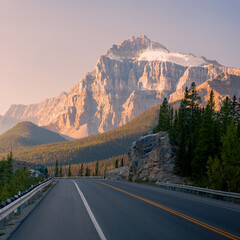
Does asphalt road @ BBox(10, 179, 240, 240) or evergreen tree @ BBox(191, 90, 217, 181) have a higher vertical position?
evergreen tree @ BBox(191, 90, 217, 181)

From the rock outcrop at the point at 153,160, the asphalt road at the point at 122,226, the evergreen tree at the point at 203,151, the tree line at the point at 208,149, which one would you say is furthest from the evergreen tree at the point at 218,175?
the rock outcrop at the point at 153,160

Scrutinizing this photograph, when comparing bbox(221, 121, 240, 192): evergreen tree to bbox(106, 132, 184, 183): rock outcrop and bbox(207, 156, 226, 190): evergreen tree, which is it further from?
bbox(106, 132, 184, 183): rock outcrop

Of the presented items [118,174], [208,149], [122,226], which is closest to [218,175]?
[122,226]

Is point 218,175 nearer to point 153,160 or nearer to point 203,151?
point 203,151

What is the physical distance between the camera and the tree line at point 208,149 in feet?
84.3

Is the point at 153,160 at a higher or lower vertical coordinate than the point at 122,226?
higher

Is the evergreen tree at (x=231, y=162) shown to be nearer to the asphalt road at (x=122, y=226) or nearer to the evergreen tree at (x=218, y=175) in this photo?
the evergreen tree at (x=218, y=175)

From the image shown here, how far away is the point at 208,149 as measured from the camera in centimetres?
4844

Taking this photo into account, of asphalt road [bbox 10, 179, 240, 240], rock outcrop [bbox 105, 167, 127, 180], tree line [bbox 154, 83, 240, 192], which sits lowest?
asphalt road [bbox 10, 179, 240, 240]

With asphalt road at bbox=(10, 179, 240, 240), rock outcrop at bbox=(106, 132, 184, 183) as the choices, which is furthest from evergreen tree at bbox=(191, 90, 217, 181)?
asphalt road at bbox=(10, 179, 240, 240)

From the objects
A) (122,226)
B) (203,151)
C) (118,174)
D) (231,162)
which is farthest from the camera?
(118,174)

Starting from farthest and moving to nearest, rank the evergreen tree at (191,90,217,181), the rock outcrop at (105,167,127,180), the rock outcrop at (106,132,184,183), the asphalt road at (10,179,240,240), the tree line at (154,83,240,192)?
the rock outcrop at (105,167,127,180) → the rock outcrop at (106,132,184,183) → the evergreen tree at (191,90,217,181) → the tree line at (154,83,240,192) → the asphalt road at (10,179,240,240)

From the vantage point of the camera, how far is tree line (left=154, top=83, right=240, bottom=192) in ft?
84.3

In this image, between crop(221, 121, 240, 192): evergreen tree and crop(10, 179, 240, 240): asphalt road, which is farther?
crop(221, 121, 240, 192): evergreen tree
